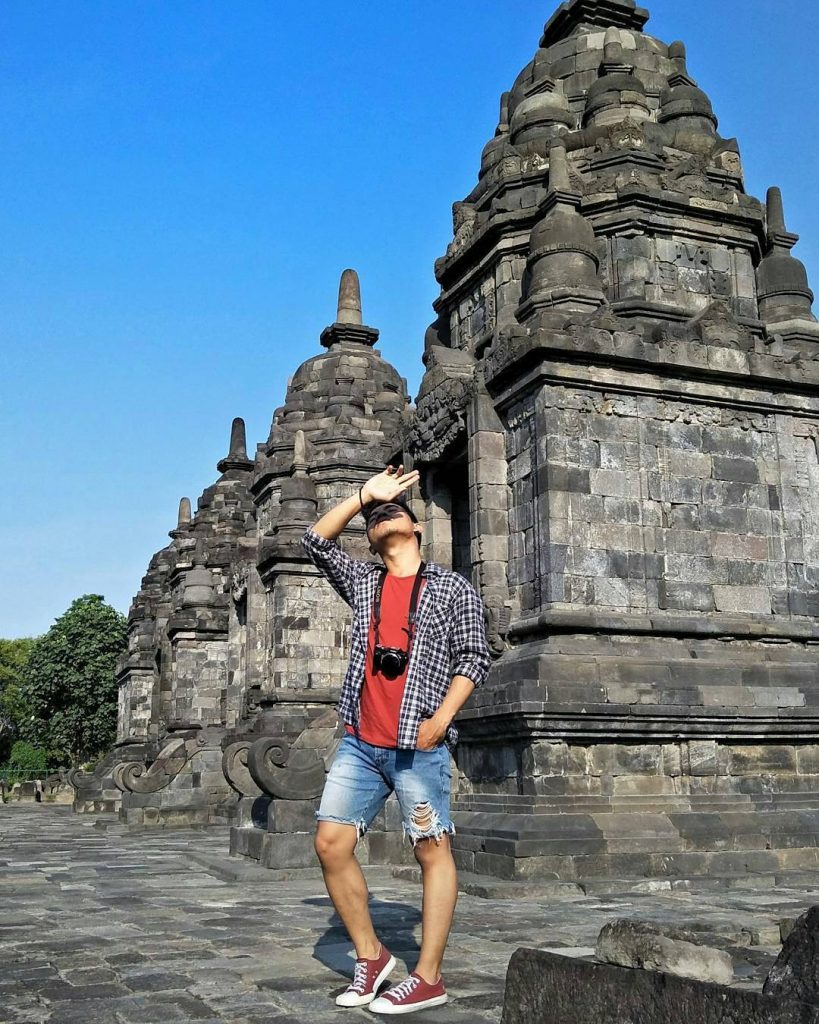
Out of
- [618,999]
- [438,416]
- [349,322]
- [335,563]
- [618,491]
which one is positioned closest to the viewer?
[618,999]

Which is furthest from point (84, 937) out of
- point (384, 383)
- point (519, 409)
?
point (384, 383)

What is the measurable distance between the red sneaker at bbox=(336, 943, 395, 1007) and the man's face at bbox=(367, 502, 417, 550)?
1846mm

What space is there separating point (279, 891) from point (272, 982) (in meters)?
4.30

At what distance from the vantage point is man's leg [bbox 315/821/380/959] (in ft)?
15.1

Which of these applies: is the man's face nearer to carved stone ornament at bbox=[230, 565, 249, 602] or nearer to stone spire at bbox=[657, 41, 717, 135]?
stone spire at bbox=[657, 41, 717, 135]

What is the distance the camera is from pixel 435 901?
14.6ft

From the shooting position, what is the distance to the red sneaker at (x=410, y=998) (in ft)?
14.1

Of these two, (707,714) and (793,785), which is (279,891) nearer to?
(707,714)

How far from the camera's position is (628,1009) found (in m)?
3.12

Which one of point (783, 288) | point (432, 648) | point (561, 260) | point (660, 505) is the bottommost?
point (432, 648)

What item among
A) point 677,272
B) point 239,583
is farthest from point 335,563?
point 239,583

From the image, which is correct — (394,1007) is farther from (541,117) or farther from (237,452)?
(237,452)

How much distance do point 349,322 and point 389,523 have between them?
853 inches

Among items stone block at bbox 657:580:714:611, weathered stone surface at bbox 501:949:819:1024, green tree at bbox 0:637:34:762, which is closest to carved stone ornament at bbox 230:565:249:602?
stone block at bbox 657:580:714:611
